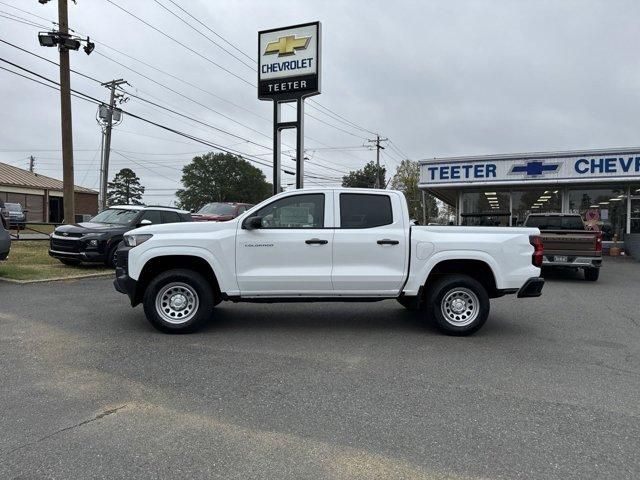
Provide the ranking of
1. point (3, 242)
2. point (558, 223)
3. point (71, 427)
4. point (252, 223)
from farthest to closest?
point (558, 223) → point (3, 242) → point (252, 223) → point (71, 427)

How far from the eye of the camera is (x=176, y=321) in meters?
6.31

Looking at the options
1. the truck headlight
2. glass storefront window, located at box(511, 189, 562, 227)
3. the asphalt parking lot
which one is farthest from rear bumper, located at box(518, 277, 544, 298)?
glass storefront window, located at box(511, 189, 562, 227)

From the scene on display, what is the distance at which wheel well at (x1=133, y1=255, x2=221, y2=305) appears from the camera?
6.40m

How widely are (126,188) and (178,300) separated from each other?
9713cm

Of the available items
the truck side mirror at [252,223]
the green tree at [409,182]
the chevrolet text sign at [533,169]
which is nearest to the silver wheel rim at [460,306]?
the truck side mirror at [252,223]

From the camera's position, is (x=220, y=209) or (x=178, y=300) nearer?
(x=178, y=300)

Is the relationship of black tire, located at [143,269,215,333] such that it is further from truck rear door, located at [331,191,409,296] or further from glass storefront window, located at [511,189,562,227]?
glass storefront window, located at [511,189,562,227]

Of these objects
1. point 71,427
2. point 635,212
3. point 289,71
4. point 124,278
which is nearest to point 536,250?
point 124,278

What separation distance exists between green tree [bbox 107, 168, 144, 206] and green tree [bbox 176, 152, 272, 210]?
631 inches

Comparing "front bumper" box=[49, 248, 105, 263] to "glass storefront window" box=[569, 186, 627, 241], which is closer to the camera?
"front bumper" box=[49, 248, 105, 263]

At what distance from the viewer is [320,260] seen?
6.38 metres

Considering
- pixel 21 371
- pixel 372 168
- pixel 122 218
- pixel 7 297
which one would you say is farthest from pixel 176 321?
pixel 372 168

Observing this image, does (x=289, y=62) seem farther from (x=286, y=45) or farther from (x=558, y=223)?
(x=558, y=223)

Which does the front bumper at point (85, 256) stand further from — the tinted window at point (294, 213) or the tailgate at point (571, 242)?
the tailgate at point (571, 242)
